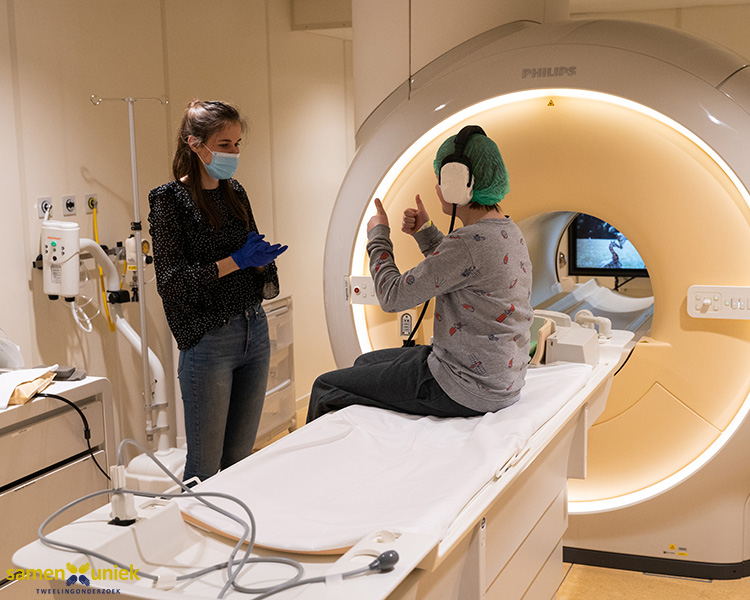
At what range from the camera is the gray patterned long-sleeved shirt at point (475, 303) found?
1750 mm

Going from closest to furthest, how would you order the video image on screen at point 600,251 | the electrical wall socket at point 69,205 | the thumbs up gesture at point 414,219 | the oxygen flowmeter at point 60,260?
the thumbs up gesture at point 414,219, the oxygen flowmeter at point 60,260, the electrical wall socket at point 69,205, the video image on screen at point 600,251

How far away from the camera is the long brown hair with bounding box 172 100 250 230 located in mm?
2139

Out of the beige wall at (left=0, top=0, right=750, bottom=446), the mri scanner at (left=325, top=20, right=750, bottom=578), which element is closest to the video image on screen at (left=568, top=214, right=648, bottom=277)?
the mri scanner at (left=325, top=20, right=750, bottom=578)

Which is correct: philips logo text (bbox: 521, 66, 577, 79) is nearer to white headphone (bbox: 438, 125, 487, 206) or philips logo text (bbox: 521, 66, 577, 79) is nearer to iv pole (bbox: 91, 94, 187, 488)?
white headphone (bbox: 438, 125, 487, 206)

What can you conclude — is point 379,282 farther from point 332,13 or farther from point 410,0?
point 332,13

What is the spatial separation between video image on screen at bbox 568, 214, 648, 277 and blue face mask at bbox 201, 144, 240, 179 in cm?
207

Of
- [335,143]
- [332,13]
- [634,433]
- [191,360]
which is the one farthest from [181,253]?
[335,143]

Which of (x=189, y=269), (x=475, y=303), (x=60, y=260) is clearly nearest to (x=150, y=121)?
(x=60, y=260)

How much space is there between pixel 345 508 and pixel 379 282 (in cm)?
64

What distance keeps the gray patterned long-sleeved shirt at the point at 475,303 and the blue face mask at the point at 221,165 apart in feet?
1.86

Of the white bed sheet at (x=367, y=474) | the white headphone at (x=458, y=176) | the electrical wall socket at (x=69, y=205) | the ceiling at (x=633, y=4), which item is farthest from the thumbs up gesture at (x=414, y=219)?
the ceiling at (x=633, y=4)

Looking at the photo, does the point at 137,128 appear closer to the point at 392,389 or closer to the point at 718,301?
the point at 392,389

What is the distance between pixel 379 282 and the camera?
185 centimetres

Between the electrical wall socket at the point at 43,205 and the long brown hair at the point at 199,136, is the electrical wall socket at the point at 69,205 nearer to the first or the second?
the electrical wall socket at the point at 43,205
